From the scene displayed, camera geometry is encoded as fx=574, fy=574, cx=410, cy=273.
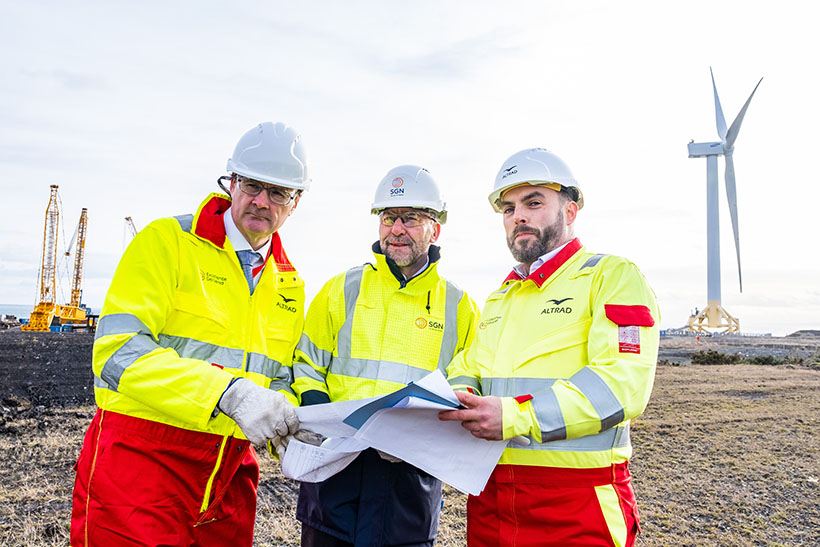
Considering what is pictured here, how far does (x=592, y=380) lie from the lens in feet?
8.35

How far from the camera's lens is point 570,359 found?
2834mm

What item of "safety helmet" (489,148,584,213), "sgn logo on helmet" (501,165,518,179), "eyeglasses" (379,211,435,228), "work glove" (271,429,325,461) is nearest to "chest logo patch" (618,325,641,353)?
"safety helmet" (489,148,584,213)

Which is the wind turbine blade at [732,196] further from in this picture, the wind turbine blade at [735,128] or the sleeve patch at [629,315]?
the sleeve patch at [629,315]

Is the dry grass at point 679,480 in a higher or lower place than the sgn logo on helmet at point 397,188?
lower

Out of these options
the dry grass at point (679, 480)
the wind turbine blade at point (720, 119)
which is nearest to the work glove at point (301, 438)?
the dry grass at point (679, 480)

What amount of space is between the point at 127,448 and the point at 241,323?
0.84 m

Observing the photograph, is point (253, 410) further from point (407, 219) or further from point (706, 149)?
point (706, 149)

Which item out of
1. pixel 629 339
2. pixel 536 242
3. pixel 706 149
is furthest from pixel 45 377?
pixel 706 149

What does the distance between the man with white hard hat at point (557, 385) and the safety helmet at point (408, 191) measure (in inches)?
33.6

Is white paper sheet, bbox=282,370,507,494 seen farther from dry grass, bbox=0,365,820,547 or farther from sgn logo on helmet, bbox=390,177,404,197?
dry grass, bbox=0,365,820,547

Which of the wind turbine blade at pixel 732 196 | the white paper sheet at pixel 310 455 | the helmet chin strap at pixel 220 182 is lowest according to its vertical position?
the white paper sheet at pixel 310 455

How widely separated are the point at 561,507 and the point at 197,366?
73.6 inches

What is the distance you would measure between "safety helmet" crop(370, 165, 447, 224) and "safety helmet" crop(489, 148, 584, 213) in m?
0.73

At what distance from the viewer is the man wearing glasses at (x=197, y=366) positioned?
280cm
